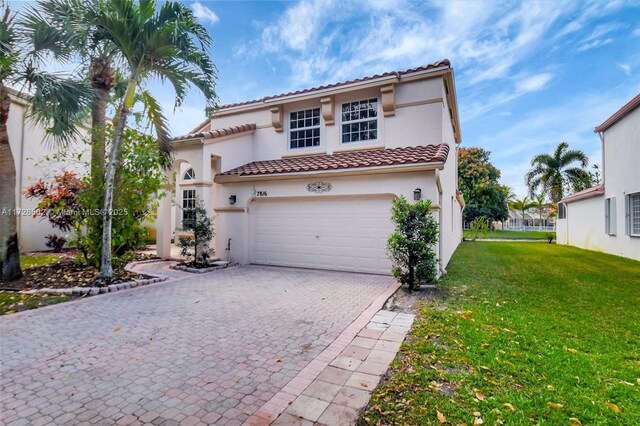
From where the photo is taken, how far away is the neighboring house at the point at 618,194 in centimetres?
1373

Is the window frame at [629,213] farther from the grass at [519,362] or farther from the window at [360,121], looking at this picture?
the window at [360,121]

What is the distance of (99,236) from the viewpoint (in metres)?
9.34

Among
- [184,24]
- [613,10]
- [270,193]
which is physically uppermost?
[613,10]

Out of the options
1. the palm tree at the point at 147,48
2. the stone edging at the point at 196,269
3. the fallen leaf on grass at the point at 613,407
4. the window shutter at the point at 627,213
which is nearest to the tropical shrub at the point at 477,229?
the window shutter at the point at 627,213

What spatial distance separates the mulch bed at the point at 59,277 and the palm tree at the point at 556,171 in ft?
123

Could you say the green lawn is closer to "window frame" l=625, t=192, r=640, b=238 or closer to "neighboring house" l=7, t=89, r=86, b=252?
"window frame" l=625, t=192, r=640, b=238

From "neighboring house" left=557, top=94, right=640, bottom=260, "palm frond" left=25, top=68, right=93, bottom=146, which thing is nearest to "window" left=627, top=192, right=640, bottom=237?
"neighboring house" left=557, top=94, right=640, bottom=260

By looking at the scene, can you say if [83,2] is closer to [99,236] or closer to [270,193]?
[99,236]

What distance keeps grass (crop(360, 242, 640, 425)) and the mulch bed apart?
8.26m

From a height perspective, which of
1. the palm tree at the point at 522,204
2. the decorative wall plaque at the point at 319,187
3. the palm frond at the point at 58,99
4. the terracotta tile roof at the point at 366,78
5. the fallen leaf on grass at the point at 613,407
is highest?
the terracotta tile roof at the point at 366,78

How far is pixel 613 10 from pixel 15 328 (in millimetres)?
19312

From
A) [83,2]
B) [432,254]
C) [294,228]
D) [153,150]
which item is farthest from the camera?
[294,228]

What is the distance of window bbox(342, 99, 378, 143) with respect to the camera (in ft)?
41.6

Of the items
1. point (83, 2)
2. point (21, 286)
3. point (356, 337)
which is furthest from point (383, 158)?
point (21, 286)
